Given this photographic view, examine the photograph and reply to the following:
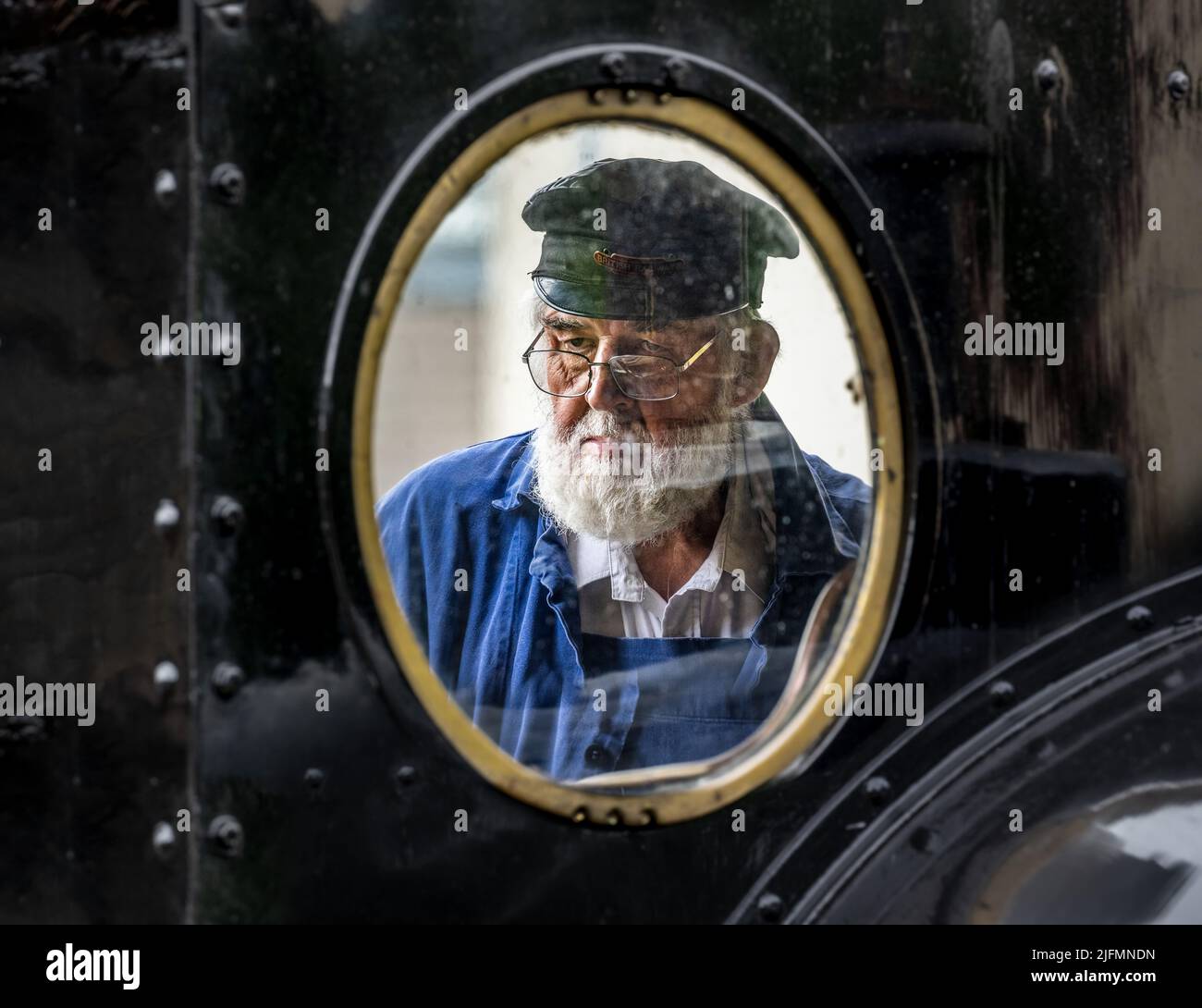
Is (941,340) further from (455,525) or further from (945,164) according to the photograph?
(455,525)

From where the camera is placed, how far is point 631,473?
5.10ft

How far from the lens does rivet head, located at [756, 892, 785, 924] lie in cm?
133

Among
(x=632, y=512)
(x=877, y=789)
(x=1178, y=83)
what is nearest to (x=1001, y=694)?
(x=877, y=789)

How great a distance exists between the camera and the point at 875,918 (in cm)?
133

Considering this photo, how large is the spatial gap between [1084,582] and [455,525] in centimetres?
72

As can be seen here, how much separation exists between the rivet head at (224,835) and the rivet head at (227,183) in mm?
588

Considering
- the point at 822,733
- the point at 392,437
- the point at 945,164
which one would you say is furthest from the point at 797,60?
the point at 822,733

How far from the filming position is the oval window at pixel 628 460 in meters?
1.29

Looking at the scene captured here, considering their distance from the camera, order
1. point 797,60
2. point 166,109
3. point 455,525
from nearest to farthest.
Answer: point 166,109
point 797,60
point 455,525

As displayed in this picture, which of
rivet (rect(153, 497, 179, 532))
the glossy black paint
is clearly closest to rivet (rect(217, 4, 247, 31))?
the glossy black paint

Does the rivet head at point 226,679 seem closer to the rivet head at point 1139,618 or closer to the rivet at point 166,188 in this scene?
the rivet at point 166,188

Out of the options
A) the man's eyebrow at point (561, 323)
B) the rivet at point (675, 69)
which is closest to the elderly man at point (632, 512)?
the man's eyebrow at point (561, 323)

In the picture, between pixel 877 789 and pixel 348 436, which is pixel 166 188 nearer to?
pixel 348 436

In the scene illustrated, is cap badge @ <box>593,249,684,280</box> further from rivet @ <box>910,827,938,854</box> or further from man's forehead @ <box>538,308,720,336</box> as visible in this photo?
rivet @ <box>910,827,938,854</box>
